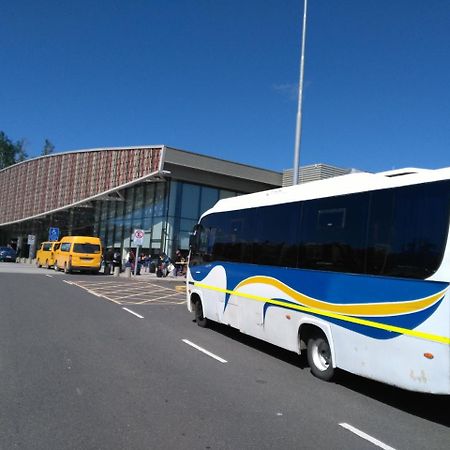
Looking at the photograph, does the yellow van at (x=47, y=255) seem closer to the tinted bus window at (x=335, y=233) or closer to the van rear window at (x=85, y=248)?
the van rear window at (x=85, y=248)

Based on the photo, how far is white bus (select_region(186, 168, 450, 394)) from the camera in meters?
5.50

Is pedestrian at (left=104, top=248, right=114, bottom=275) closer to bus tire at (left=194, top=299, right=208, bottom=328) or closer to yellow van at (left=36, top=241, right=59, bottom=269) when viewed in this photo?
yellow van at (left=36, top=241, right=59, bottom=269)

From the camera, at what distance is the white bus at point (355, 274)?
18.0 feet

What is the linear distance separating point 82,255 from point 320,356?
84.6ft

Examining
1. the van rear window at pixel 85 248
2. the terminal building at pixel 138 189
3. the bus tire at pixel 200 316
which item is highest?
the terminal building at pixel 138 189

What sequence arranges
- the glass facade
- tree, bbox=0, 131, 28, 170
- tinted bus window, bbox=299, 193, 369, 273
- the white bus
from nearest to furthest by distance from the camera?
1. the white bus
2. tinted bus window, bbox=299, 193, 369, 273
3. the glass facade
4. tree, bbox=0, 131, 28, 170

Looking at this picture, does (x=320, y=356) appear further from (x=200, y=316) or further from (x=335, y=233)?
(x=200, y=316)

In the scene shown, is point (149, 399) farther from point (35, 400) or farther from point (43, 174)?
point (43, 174)

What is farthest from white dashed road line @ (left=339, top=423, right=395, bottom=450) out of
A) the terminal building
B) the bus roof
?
the terminal building

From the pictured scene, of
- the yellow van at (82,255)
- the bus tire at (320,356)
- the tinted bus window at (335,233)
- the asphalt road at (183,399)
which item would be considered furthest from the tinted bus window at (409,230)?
the yellow van at (82,255)

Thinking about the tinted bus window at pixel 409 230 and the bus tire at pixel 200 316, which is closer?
the tinted bus window at pixel 409 230

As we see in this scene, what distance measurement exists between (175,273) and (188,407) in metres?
27.4

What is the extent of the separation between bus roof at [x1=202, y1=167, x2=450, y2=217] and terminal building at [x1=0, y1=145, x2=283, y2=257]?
2564cm

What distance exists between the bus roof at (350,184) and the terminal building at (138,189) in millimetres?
25642
